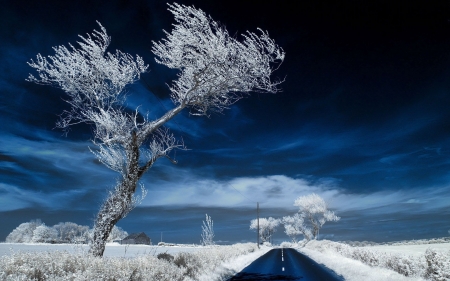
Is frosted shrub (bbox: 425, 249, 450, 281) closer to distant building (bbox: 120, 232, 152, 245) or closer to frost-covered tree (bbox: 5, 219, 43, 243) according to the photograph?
distant building (bbox: 120, 232, 152, 245)

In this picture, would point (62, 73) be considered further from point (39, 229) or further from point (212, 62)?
point (39, 229)

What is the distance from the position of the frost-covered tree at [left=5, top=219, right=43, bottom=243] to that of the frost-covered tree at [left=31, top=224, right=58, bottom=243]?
476 cm

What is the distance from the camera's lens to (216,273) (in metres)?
14.9

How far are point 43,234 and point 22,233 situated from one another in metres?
10.6

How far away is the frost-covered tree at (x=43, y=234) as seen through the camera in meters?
76.5

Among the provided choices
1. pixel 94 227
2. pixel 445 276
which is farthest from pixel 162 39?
pixel 445 276

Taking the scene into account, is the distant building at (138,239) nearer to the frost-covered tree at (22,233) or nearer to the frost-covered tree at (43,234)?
the frost-covered tree at (43,234)

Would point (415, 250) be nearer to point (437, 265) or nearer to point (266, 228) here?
Result: point (437, 265)

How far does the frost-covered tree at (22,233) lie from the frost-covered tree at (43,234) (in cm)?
476

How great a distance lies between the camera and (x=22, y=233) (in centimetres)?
8238

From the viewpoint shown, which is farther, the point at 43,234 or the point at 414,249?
the point at 43,234

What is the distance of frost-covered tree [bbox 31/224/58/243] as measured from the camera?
7650 cm

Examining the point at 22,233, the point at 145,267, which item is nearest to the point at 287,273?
the point at 145,267

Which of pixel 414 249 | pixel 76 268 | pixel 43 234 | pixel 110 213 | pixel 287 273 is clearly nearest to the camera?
pixel 76 268
